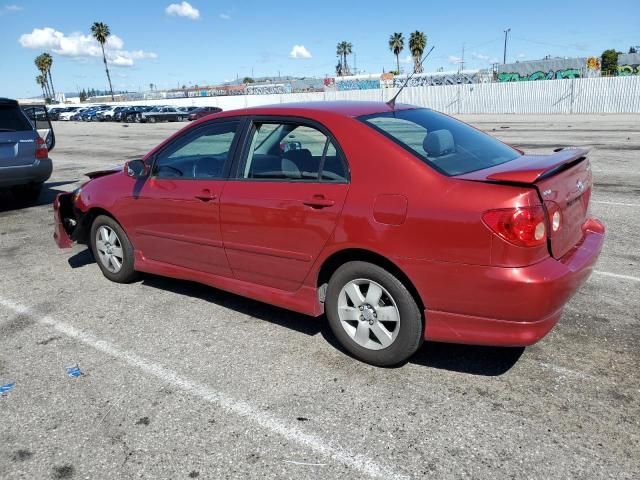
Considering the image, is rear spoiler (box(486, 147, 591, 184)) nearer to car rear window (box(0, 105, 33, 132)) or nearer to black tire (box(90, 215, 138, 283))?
black tire (box(90, 215, 138, 283))

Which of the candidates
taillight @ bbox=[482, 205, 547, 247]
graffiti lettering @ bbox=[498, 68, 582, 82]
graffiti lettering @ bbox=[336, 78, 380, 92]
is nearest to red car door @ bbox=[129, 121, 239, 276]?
taillight @ bbox=[482, 205, 547, 247]

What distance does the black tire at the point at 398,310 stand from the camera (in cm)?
322

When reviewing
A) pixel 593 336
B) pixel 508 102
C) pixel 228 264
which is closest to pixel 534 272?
pixel 593 336

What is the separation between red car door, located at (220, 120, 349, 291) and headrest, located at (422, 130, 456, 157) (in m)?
0.57

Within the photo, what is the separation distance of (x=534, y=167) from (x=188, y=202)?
2.55 meters

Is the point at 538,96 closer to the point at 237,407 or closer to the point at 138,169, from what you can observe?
the point at 138,169

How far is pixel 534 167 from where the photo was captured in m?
3.13

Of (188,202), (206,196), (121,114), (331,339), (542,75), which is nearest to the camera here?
(331,339)

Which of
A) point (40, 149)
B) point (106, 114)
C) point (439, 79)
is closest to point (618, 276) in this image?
point (40, 149)

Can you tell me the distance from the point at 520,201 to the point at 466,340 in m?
0.85

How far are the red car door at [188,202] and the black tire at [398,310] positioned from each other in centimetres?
103

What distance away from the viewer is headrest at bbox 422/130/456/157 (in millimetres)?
3465

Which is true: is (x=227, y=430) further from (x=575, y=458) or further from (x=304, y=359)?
(x=575, y=458)

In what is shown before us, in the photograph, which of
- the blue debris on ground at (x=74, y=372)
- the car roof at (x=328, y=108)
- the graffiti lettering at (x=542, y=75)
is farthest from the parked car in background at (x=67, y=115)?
the blue debris on ground at (x=74, y=372)
